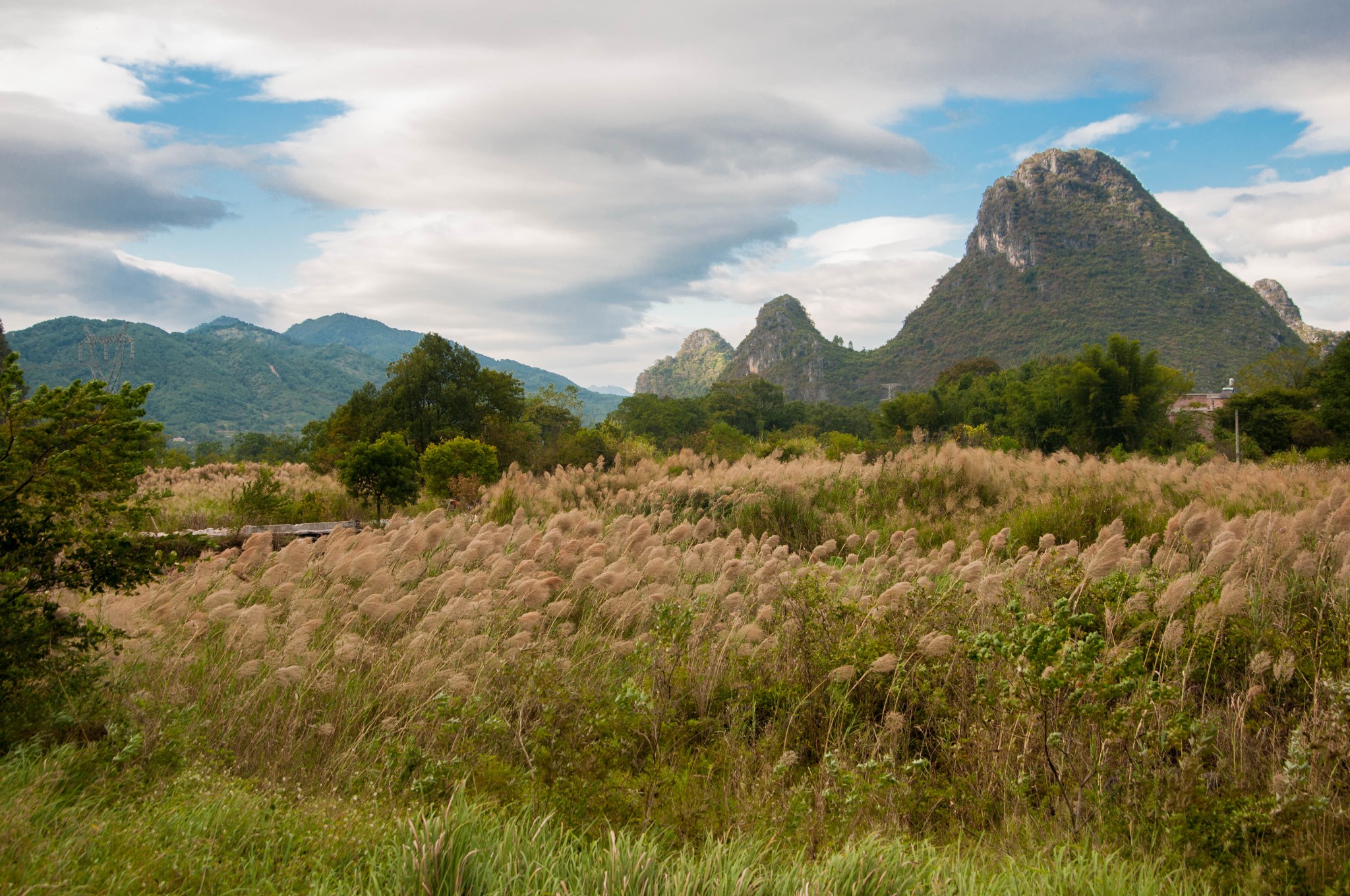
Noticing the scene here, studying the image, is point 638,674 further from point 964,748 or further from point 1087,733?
point 1087,733

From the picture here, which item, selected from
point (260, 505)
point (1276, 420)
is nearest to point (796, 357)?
point (1276, 420)

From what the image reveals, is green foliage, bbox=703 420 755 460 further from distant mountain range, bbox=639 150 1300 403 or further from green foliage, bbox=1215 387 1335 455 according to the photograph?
distant mountain range, bbox=639 150 1300 403

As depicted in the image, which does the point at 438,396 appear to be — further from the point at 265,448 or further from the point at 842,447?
the point at 265,448

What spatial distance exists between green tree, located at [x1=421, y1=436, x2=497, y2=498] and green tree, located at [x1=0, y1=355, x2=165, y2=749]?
1200 cm

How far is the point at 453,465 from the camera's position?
1611 cm

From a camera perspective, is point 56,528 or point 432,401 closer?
point 56,528

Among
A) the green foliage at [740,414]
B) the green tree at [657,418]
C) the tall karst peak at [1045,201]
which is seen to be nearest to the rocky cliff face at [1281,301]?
the tall karst peak at [1045,201]

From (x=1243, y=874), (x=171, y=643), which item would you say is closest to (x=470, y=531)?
(x=171, y=643)

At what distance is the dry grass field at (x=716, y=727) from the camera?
87.7 inches

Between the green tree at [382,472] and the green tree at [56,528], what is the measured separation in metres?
9.23

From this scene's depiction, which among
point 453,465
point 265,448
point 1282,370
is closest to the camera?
point 453,465

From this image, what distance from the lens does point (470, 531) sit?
8977mm

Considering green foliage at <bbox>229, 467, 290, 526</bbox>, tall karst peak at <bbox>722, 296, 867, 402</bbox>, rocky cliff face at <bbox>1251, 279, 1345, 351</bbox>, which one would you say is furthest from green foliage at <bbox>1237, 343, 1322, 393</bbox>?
rocky cliff face at <bbox>1251, 279, 1345, 351</bbox>

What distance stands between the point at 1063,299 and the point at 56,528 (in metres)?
129
